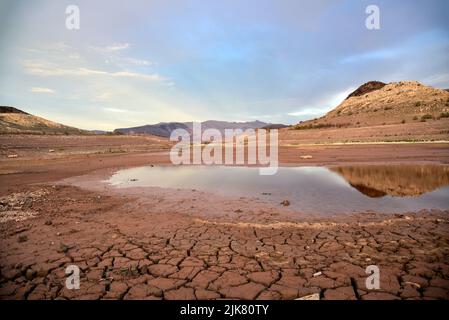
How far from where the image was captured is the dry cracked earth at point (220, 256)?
3270mm

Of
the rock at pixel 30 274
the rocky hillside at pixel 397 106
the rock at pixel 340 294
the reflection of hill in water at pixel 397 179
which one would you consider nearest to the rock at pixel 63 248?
the rock at pixel 30 274

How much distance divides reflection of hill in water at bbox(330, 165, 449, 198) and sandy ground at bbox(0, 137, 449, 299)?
2448mm

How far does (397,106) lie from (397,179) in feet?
119

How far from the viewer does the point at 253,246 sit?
4516 millimetres

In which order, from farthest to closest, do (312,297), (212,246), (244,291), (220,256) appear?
(212,246) → (220,256) → (244,291) → (312,297)

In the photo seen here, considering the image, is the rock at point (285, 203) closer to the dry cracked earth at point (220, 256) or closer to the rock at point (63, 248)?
the dry cracked earth at point (220, 256)

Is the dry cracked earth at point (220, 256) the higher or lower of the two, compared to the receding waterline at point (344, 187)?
lower

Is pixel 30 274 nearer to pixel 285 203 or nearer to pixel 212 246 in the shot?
pixel 212 246

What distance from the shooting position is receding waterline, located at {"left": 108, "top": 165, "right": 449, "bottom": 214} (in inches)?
265

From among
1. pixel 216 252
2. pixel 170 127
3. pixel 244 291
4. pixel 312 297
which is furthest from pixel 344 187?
pixel 170 127

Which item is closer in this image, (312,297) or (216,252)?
(312,297)

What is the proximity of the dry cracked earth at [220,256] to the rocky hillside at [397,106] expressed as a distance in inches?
1193

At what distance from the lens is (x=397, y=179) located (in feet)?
32.5
